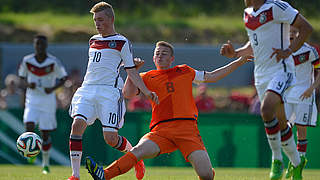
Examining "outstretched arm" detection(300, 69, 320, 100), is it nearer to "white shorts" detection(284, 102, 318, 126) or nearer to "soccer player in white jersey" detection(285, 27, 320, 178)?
"soccer player in white jersey" detection(285, 27, 320, 178)

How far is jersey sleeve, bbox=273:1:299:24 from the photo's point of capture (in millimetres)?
8211

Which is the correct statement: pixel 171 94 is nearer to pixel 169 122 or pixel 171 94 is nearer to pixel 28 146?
pixel 169 122

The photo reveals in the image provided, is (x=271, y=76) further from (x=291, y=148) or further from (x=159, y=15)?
(x=159, y=15)

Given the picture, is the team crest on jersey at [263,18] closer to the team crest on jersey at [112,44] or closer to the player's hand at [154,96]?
the player's hand at [154,96]

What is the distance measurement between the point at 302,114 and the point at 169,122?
3.98 metres

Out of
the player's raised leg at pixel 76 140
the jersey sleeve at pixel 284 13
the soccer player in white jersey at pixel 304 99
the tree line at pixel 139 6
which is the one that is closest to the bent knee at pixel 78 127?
the player's raised leg at pixel 76 140

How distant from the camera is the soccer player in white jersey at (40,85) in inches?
550

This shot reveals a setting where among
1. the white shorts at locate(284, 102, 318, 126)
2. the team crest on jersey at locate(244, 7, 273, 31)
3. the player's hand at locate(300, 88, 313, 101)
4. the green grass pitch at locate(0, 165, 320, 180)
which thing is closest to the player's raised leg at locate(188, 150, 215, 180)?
the team crest on jersey at locate(244, 7, 273, 31)

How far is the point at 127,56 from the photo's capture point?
8.74 metres

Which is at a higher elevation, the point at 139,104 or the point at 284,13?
the point at 284,13

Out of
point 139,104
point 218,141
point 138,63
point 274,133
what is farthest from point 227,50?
point 139,104

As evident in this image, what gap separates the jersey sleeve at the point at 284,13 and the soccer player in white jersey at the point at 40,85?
6845mm

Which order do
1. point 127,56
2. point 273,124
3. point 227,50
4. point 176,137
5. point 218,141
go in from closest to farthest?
point 273,124 → point 176,137 → point 227,50 → point 127,56 → point 218,141

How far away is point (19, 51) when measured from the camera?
2439cm
